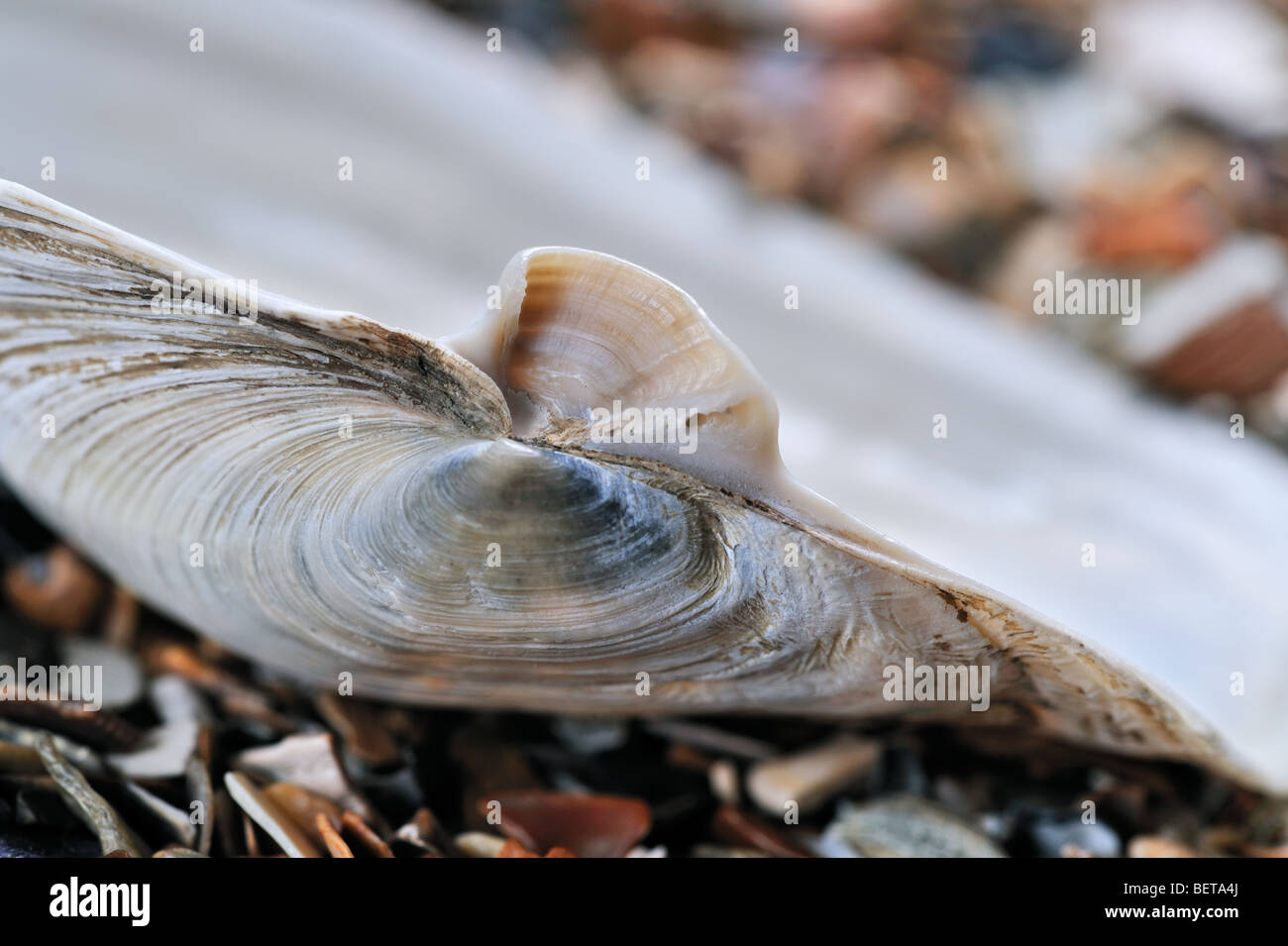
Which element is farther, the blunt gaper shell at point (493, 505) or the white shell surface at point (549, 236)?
the white shell surface at point (549, 236)

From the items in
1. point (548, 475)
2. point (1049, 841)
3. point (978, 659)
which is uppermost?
point (548, 475)

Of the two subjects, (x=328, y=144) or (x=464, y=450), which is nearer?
(x=464, y=450)

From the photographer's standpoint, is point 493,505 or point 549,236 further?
point 549,236

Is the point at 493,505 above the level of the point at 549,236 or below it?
below

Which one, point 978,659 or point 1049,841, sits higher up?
point 978,659

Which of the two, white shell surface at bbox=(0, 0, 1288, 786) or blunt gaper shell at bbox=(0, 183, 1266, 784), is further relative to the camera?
white shell surface at bbox=(0, 0, 1288, 786)

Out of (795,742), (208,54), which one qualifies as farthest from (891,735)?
(208,54)
